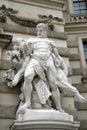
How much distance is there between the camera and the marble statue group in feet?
28.6

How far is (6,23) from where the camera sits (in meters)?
11.1

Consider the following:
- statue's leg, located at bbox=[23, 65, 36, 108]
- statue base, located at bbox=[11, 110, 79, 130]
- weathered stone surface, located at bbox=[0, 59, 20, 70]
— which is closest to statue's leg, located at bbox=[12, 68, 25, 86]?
statue's leg, located at bbox=[23, 65, 36, 108]

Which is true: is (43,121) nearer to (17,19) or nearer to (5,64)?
(5,64)

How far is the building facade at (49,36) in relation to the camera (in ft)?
31.0

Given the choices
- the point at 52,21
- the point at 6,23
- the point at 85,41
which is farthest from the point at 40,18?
the point at 85,41

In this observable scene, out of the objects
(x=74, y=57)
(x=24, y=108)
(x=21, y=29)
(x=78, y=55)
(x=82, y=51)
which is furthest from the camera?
(x=82, y=51)

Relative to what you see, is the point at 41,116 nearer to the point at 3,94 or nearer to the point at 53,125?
the point at 53,125

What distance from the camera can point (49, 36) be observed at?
37.6ft

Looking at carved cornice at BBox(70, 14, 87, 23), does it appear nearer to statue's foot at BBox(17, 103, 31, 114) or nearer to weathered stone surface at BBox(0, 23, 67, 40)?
weathered stone surface at BBox(0, 23, 67, 40)

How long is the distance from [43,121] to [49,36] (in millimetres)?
4720

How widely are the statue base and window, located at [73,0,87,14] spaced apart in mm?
9520

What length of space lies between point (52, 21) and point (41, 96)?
458cm

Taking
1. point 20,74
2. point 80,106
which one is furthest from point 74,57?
point 20,74

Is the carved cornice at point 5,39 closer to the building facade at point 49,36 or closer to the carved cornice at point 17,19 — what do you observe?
the building facade at point 49,36
